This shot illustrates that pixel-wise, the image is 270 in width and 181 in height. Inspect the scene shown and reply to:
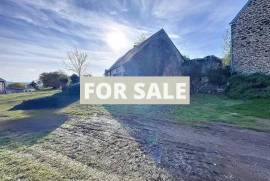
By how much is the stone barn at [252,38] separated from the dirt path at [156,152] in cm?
1229

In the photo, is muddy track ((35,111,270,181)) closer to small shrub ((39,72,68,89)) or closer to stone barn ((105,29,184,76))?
stone barn ((105,29,184,76))

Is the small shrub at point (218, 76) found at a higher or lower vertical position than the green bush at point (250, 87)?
higher

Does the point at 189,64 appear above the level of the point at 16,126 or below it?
above

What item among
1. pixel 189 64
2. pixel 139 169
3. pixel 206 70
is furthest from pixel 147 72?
pixel 139 169

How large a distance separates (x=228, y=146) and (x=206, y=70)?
15.6m

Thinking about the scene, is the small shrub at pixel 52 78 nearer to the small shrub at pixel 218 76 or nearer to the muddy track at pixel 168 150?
the small shrub at pixel 218 76

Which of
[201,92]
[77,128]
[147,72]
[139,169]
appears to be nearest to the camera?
[139,169]

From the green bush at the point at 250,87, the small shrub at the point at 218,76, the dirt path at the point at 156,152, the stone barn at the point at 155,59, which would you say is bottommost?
A: the dirt path at the point at 156,152

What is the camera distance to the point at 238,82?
660 inches

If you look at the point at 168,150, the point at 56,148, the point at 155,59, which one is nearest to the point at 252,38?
the point at 155,59

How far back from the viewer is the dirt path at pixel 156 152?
3.92 meters

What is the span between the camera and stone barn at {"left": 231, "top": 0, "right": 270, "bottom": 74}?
54.9ft

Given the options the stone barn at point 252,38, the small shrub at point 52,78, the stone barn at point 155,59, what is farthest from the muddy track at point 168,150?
the small shrub at point 52,78

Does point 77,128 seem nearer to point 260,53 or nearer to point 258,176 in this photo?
point 258,176
